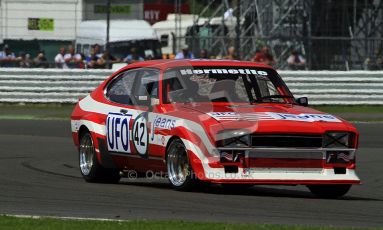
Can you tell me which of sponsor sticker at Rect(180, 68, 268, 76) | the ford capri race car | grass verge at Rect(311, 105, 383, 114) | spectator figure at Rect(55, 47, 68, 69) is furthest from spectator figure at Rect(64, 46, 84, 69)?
sponsor sticker at Rect(180, 68, 268, 76)

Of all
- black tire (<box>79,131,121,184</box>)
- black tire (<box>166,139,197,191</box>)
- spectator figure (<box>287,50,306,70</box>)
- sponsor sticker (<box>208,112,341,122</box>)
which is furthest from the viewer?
spectator figure (<box>287,50,306,70</box>)

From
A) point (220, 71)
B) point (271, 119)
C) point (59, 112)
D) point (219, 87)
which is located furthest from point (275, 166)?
point (59, 112)

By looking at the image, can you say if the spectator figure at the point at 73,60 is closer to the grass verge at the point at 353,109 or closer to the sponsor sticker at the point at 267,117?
the grass verge at the point at 353,109

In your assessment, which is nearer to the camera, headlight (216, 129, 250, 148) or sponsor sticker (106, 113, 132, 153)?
headlight (216, 129, 250, 148)

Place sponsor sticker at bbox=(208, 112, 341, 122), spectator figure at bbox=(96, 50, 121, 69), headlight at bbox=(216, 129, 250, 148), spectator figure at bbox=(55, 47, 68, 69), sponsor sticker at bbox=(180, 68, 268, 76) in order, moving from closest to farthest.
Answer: headlight at bbox=(216, 129, 250, 148) < sponsor sticker at bbox=(208, 112, 341, 122) < sponsor sticker at bbox=(180, 68, 268, 76) < spectator figure at bbox=(96, 50, 121, 69) < spectator figure at bbox=(55, 47, 68, 69)

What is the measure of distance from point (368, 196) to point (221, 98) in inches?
68.2

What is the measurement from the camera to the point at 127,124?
11.2 meters

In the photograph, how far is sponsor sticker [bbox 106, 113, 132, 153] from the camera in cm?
1123

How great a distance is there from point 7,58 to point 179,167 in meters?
17.9

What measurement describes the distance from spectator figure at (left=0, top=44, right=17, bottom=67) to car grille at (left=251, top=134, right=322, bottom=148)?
17570mm

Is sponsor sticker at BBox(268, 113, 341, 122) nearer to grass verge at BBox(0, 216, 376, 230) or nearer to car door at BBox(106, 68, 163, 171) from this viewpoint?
car door at BBox(106, 68, 163, 171)

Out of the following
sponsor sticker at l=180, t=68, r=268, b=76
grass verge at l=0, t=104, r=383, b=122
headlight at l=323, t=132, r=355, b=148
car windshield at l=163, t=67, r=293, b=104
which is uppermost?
sponsor sticker at l=180, t=68, r=268, b=76

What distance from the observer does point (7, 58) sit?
27641mm

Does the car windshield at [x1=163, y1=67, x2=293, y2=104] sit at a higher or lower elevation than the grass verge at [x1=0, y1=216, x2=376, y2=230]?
higher
